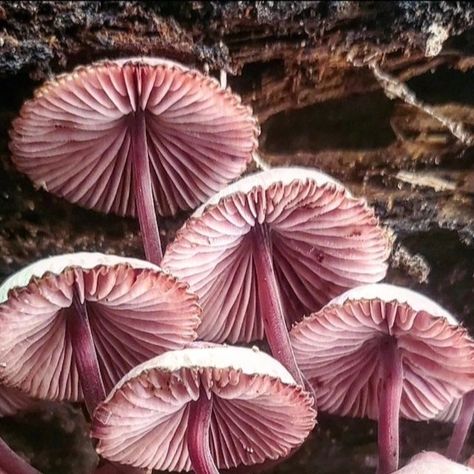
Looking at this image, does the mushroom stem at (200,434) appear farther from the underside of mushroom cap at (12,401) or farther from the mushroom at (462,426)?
the mushroom at (462,426)

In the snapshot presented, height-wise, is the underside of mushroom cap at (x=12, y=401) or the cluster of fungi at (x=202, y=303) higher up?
the cluster of fungi at (x=202, y=303)

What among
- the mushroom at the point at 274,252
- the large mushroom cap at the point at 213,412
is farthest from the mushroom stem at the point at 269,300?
the large mushroom cap at the point at 213,412

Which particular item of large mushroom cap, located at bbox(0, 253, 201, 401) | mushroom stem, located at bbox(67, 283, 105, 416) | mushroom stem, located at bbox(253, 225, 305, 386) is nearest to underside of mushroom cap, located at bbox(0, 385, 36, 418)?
large mushroom cap, located at bbox(0, 253, 201, 401)

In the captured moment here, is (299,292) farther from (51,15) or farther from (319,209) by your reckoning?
(51,15)

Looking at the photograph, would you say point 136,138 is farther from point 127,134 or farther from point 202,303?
point 202,303

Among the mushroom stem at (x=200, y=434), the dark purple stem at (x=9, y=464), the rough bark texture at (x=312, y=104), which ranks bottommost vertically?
the dark purple stem at (x=9, y=464)

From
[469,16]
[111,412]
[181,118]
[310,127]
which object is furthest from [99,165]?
[469,16]

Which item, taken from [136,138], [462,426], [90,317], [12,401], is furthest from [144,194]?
[462,426]
